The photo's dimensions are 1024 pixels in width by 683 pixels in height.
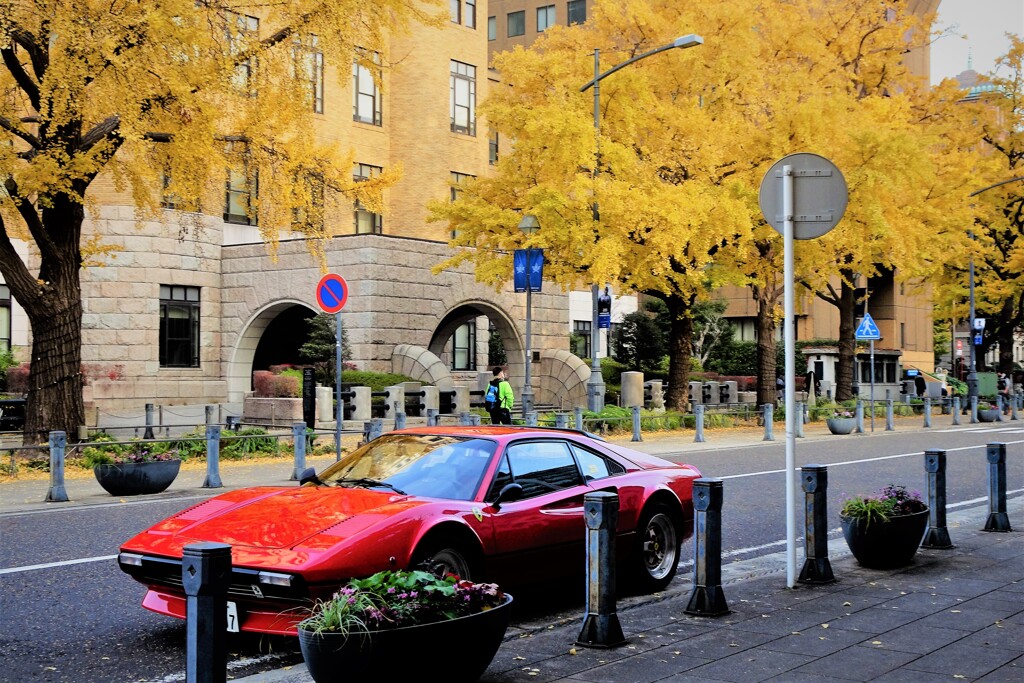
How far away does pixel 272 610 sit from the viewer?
6449 mm

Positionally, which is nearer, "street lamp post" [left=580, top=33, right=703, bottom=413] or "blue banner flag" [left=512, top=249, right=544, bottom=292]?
"blue banner flag" [left=512, top=249, right=544, bottom=292]

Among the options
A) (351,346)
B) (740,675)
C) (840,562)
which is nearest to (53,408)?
(351,346)

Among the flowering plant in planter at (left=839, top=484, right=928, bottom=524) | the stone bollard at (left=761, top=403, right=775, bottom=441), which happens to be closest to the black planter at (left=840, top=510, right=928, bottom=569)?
the flowering plant in planter at (left=839, top=484, right=928, bottom=524)

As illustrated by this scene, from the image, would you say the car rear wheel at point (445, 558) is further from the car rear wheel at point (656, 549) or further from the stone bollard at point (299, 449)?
the stone bollard at point (299, 449)

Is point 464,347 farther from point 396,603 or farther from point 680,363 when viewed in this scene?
point 396,603

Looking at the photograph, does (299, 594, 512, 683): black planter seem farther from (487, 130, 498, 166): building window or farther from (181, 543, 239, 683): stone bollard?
(487, 130, 498, 166): building window

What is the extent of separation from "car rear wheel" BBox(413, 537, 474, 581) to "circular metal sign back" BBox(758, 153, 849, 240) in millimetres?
3632

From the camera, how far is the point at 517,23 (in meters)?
72.3

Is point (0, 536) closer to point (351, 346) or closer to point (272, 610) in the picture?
point (272, 610)

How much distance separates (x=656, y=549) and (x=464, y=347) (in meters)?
34.9

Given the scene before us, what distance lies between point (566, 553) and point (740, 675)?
2.35 m

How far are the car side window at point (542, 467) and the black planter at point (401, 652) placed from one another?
8.33 ft

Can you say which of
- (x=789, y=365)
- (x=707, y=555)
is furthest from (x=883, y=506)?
(x=707, y=555)

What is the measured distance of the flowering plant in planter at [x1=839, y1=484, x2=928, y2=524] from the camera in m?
9.49
